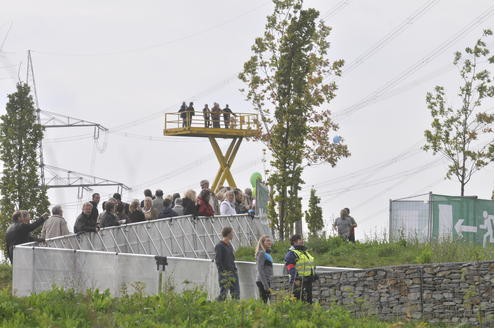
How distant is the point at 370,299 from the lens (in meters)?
23.3

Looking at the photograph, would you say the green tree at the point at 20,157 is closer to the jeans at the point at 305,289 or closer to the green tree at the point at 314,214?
the green tree at the point at 314,214

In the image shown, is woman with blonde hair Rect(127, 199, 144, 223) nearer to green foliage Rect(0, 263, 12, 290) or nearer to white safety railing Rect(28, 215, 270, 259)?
white safety railing Rect(28, 215, 270, 259)

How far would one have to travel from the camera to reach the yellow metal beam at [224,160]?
68250 millimetres

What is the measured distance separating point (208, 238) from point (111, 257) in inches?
356

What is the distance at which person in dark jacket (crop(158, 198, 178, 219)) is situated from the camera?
30.7 m

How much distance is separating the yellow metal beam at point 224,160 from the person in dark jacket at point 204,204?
120 ft

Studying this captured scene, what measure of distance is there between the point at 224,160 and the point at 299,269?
4672 cm

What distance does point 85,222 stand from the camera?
88.0 feet

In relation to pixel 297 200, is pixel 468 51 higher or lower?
higher

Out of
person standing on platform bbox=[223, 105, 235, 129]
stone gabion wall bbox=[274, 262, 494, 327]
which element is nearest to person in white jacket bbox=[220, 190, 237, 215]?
stone gabion wall bbox=[274, 262, 494, 327]

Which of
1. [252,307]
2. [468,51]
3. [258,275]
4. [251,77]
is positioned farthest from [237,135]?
[252,307]

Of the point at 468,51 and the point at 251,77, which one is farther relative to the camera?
the point at 468,51

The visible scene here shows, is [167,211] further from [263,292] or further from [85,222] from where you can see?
[263,292]

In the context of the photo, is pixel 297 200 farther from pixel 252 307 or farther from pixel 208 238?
pixel 252 307
